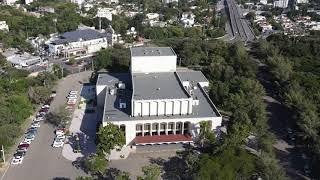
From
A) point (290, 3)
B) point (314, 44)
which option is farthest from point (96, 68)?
point (290, 3)

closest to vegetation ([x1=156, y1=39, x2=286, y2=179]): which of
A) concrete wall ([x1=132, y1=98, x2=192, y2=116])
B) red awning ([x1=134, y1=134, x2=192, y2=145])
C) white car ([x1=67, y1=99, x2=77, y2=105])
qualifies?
red awning ([x1=134, y1=134, x2=192, y2=145])

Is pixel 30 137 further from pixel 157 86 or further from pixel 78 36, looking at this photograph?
pixel 78 36

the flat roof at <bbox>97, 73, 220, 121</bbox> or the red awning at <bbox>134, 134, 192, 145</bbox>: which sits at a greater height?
the flat roof at <bbox>97, 73, 220, 121</bbox>

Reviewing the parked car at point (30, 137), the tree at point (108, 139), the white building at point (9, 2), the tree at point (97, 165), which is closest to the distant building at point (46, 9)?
the white building at point (9, 2)

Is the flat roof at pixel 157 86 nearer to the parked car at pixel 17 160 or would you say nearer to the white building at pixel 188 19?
the parked car at pixel 17 160

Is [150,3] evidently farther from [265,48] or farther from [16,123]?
[16,123]

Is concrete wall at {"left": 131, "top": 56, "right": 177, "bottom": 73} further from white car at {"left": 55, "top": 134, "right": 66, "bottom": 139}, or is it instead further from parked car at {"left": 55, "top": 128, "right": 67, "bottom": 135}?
white car at {"left": 55, "top": 134, "right": 66, "bottom": 139}
